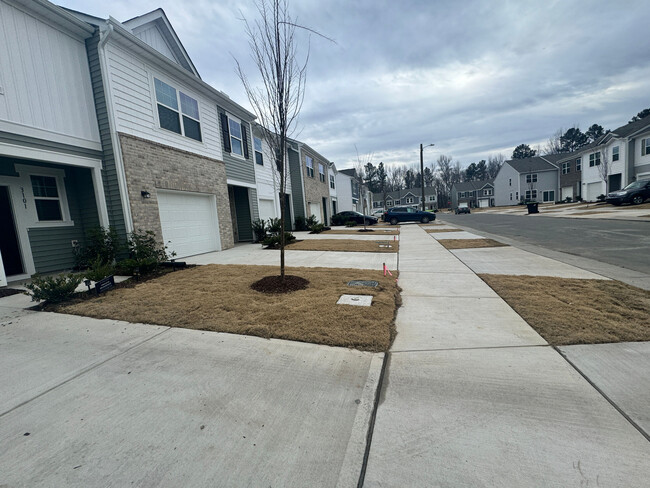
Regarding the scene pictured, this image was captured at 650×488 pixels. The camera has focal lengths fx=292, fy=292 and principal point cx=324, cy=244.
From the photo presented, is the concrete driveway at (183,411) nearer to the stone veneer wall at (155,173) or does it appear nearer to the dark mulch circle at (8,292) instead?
the dark mulch circle at (8,292)

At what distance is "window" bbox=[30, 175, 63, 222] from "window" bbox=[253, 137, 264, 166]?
8.14 m

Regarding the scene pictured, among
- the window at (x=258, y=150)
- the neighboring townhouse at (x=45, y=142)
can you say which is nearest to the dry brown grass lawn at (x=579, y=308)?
the neighboring townhouse at (x=45, y=142)

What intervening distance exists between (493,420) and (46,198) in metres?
10.1

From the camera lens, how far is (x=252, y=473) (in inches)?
63.1

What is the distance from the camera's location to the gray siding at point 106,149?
7090 millimetres

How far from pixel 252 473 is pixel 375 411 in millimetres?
897

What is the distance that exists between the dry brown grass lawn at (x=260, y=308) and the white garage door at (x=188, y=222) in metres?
3.14

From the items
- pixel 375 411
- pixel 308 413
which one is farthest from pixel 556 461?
pixel 308 413

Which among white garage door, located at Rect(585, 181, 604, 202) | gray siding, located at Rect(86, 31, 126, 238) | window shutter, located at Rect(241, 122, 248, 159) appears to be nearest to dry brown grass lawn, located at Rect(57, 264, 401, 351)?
gray siding, located at Rect(86, 31, 126, 238)

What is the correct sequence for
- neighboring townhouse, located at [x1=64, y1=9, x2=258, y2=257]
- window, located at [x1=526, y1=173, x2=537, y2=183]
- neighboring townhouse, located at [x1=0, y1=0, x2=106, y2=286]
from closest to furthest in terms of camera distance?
neighboring townhouse, located at [x1=0, y1=0, x2=106, y2=286], neighboring townhouse, located at [x1=64, y1=9, x2=258, y2=257], window, located at [x1=526, y1=173, x2=537, y2=183]

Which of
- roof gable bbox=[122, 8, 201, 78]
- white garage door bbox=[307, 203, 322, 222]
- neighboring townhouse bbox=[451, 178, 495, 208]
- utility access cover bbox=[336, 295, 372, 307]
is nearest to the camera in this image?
utility access cover bbox=[336, 295, 372, 307]

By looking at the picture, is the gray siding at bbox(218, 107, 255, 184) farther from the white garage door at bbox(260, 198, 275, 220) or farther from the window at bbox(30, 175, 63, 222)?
the window at bbox(30, 175, 63, 222)

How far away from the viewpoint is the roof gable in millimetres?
9039

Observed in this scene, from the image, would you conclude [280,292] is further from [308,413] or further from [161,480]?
[161,480]
